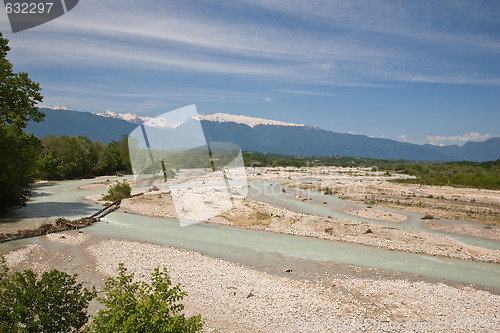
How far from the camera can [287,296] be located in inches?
518

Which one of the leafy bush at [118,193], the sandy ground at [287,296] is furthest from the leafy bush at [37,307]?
the leafy bush at [118,193]

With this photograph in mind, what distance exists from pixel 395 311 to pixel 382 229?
15.8m

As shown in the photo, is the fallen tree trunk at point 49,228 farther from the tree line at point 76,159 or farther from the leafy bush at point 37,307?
the tree line at point 76,159

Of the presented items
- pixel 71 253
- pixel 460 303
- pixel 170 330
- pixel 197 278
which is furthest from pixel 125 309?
pixel 71 253

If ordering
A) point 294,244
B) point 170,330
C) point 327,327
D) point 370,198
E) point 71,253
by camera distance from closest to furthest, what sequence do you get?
1. point 170,330
2. point 327,327
3. point 71,253
4. point 294,244
5. point 370,198

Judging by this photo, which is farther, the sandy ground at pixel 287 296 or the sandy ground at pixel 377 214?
the sandy ground at pixel 377 214

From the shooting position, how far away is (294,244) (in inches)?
896

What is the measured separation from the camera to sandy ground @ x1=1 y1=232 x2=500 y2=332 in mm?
11070

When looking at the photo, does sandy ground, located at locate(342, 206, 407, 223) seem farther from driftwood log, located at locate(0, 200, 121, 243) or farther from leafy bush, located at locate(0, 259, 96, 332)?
leafy bush, located at locate(0, 259, 96, 332)

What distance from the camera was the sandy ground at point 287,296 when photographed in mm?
11070

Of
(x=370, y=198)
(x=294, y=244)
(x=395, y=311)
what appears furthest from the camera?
(x=370, y=198)

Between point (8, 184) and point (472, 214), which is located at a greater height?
point (8, 184)

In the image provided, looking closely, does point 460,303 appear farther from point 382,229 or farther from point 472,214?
point 472,214

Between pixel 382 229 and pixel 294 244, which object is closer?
pixel 294 244
